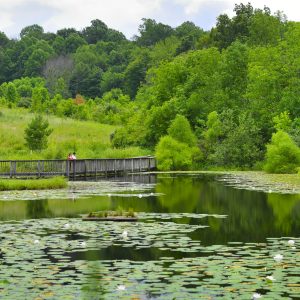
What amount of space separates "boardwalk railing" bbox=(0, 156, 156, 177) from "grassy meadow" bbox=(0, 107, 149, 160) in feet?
10.3

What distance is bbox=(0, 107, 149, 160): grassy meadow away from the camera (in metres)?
53.6

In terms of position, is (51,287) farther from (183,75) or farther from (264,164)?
(183,75)

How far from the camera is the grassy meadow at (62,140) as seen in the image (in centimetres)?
5359

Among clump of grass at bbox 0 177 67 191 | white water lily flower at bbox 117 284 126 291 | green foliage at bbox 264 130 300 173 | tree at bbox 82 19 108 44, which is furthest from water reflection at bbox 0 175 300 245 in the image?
tree at bbox 82 19 108 44

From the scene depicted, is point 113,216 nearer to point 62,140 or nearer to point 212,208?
point 212,208

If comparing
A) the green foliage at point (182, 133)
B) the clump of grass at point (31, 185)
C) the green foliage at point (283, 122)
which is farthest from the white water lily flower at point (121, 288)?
the green foliage at point (182, 133)

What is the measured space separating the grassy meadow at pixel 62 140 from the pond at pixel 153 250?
25043 mm

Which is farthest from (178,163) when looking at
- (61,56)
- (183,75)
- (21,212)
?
(61,56)

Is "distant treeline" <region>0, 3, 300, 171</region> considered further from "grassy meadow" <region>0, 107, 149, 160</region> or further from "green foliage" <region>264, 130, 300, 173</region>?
"grassy meadow" <region>0, 107, 149, 160</region>

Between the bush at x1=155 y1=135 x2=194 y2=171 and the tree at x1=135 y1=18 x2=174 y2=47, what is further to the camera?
the tree at x1=135 y1=18 x2=174 y2=47

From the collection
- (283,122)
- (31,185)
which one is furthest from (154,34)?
(31,185)

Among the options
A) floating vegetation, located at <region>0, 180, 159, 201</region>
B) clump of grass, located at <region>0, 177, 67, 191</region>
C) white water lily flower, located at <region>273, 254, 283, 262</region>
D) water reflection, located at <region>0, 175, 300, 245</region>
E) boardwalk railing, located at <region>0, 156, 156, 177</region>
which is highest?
boardwalk railing, located at <region>0, 156, 156, 177</region>

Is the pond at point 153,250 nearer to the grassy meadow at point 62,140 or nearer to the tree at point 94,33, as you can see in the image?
the grassy meadow at point 62,140

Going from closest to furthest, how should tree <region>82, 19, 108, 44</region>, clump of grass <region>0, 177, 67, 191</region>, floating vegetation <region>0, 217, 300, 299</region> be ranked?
floating vegetation <region>0, 217, 300, 299</region> < clump of grass <region>0, 177, 67, 191</region> < tree <region>82, 19, 108, 44</region>
